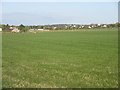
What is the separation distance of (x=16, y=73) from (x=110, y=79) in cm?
502

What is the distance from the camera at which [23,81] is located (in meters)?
9.41

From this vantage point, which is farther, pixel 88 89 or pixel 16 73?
pixel 16 73

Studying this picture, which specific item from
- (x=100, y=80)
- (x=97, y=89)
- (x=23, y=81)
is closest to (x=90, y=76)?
(x=100, y=80)

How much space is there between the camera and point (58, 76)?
10445mm

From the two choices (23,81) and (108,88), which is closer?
(108,88)

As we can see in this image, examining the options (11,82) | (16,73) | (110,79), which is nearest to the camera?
(11,82)

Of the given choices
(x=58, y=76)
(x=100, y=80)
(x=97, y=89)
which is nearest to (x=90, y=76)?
(x=100, y=80)

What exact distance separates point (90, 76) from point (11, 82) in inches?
157

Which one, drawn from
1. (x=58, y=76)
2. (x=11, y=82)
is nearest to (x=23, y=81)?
(x=11, y=82)

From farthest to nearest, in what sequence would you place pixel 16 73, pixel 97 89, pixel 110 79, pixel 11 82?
pixel 16 73 < pixel 110 79 < pixel 11 82 < pixel 97 89

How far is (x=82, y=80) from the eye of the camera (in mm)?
9641

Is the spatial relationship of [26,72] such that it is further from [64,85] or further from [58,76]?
Result: [64,85]

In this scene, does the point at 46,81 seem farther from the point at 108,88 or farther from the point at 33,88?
the point at 108,88

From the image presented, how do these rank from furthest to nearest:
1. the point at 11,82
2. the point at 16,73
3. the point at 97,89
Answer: the point at 16,73 → the point at 11,82 → the point at 97,89
